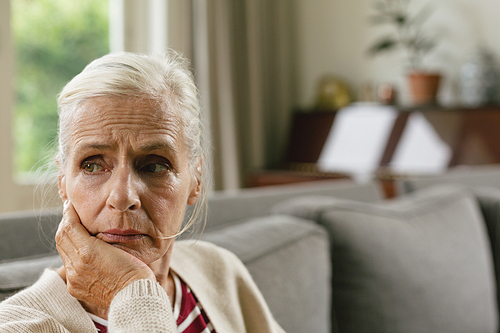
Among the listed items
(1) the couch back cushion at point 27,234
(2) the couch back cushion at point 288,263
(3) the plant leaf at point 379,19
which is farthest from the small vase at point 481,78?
(1) the couch back cushion at point 27,234

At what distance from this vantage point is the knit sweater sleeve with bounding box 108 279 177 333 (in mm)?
545

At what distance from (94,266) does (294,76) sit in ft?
12.9

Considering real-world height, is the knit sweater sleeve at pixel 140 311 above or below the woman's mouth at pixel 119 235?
below

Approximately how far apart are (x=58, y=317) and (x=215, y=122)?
290 centimetres

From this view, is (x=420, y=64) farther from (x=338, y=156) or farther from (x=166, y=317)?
(x=166, y=317)

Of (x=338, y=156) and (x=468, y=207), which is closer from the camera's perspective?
(x=468, y=207)

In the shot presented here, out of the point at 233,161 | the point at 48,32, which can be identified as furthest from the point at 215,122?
the point at 48,32

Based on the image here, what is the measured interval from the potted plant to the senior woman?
3023 mm

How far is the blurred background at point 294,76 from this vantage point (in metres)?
2.99

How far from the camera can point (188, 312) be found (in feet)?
2.50

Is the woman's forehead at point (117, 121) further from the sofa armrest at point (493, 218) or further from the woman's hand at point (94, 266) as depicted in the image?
the sofa armrest at point (493, 218)

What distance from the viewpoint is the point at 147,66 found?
2.11 feet

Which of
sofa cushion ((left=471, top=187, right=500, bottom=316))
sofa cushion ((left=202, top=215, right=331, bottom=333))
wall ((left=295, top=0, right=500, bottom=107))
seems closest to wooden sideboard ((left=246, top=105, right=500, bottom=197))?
wall ((left=295, top=0, right=500, bottom=107))

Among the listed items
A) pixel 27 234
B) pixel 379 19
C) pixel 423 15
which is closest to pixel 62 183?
pixel 27 234
